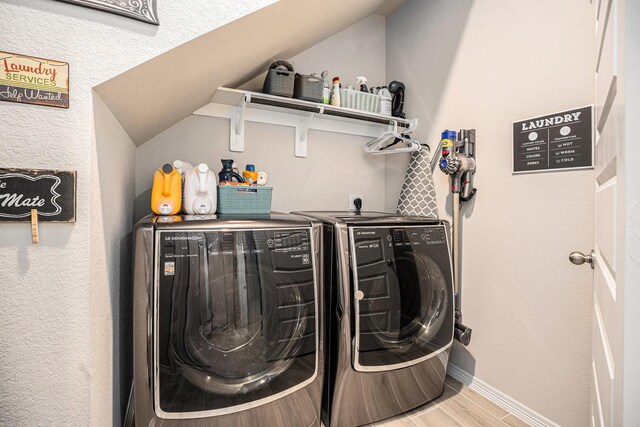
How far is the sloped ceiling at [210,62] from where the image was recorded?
95 cm

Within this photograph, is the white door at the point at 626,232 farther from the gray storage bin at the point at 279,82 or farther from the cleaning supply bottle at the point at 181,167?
the cleaning supply bottle at the point at 181,167

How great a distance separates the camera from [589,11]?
129cm

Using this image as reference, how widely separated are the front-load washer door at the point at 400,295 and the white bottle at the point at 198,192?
71cm

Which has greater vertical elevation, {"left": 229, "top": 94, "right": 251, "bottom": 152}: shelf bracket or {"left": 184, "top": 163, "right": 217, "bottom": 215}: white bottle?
{"left": 229, "top": 94, "right": 251, "bottom": 152}: shelf bracket

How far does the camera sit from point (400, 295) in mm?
1472

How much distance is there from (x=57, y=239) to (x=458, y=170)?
1.81 meters

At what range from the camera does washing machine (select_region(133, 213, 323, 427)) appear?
1.04 metres

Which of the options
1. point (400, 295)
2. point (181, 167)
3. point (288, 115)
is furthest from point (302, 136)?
point (400, 295)

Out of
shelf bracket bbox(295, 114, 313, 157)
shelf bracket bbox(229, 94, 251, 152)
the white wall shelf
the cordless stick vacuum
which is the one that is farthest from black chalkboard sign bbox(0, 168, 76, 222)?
the cordless stick vacuum

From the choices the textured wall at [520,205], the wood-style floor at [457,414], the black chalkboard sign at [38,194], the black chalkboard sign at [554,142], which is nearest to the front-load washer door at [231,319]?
the black chalkboard sign at [38,194]

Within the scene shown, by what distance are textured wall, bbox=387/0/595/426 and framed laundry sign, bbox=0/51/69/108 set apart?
73.9 inches

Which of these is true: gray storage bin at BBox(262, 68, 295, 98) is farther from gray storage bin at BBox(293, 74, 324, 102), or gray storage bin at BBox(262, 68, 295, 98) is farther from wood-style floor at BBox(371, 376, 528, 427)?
wood-style floor at BBox(371, 376, 528, 427)

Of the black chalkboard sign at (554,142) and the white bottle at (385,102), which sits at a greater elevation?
the white bottle at (385,102)

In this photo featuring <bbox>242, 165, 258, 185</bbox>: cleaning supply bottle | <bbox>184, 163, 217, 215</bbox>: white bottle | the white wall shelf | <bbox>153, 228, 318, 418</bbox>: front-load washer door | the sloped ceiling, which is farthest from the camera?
the white wall shelf
